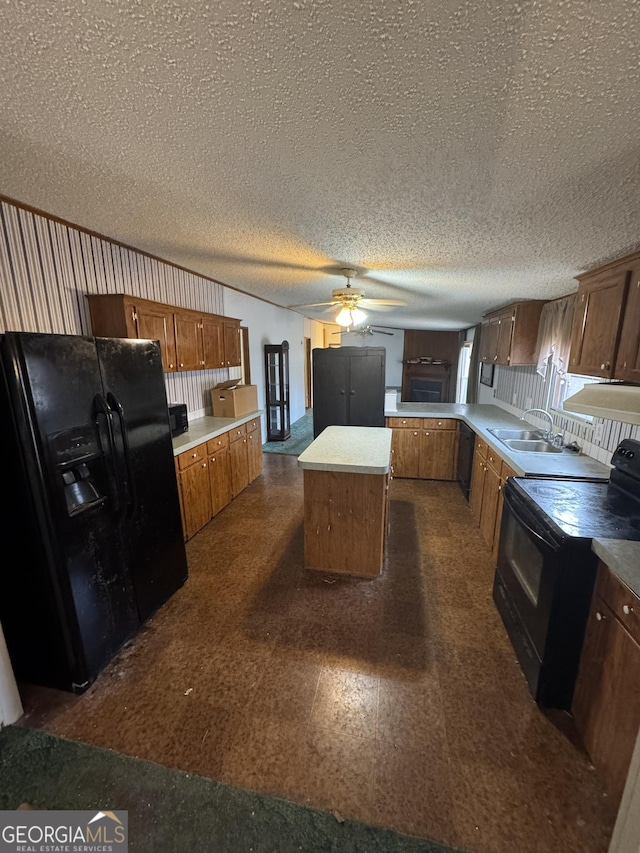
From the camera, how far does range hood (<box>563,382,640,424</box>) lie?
1.55 meters

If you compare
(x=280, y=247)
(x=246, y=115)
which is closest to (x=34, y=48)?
(x=246, y=115)

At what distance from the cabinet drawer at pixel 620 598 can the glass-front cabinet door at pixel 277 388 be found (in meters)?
4.91

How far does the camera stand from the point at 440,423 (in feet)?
14.0

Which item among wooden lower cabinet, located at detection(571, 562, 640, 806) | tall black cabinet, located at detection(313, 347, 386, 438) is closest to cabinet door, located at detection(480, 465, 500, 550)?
wooden lower cabinet, located at detection(571, 562, 640, 806)

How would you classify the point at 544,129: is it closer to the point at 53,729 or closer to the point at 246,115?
the point at 246,115

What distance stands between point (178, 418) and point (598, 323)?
130 inches

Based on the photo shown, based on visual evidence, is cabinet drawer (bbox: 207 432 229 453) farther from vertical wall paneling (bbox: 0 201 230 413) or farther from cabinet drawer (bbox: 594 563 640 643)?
cabinet drawer (bbox: 594 563 640 643)

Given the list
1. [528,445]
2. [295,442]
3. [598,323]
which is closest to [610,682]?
[598,323]

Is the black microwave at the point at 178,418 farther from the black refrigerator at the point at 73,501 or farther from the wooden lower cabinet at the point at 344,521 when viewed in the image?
the wooden lower cabinet at the point at 344,521

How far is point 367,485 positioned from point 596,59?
6.87 feet

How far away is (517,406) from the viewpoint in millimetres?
4262

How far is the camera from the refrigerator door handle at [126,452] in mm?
1825

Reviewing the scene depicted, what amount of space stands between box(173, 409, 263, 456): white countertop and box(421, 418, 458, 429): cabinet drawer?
2.18 metres

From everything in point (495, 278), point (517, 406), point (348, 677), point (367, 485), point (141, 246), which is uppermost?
point (141, 246)
